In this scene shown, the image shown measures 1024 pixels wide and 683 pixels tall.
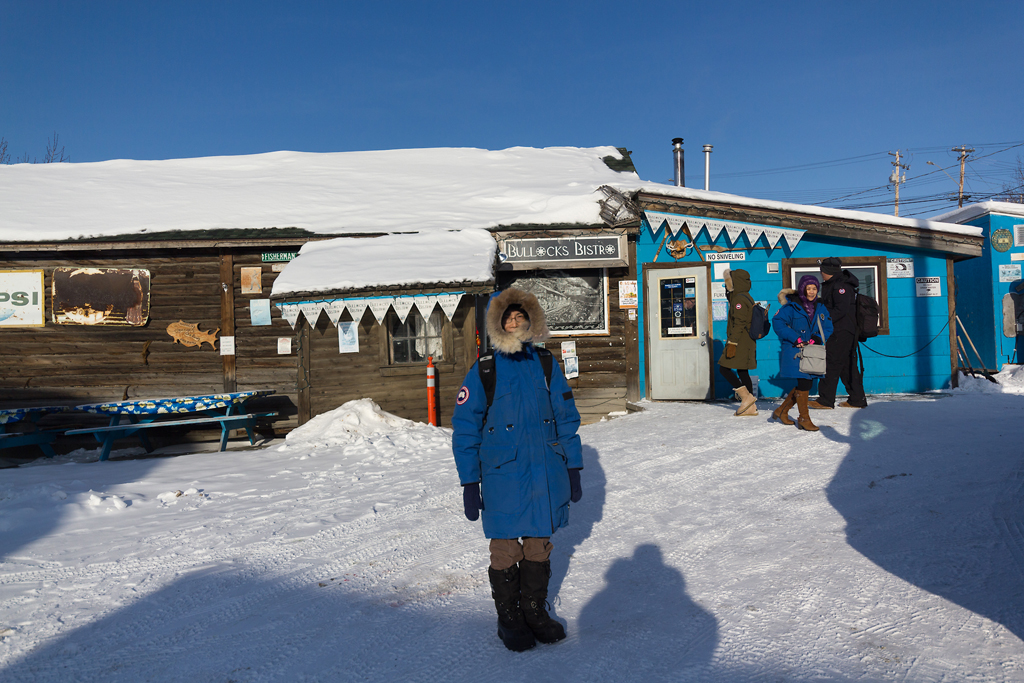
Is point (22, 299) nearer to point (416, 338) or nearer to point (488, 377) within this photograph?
point (416, 338)

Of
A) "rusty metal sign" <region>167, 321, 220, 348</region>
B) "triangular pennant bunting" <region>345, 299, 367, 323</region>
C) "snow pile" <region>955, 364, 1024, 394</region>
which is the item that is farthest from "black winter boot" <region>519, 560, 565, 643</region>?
"snow pile" <region>955, 364, 1024, 394</region>

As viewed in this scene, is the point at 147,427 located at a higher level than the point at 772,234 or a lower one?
lower

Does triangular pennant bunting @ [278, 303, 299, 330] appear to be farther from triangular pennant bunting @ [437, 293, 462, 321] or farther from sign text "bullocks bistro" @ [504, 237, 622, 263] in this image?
sign text "bullocks bistro" @ [504, 237, 622, 263]

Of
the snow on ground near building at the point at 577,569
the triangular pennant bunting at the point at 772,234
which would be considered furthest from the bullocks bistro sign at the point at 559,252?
the snow on ground near building at the point at 577,569

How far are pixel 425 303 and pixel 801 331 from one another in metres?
4.60

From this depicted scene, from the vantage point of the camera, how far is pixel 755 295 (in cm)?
1023

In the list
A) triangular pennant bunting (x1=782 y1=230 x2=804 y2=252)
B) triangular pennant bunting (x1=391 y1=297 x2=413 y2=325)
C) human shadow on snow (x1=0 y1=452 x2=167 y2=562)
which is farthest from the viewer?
triangular pennant bunting (x1=782 y1=230 x2=804 y2=252)

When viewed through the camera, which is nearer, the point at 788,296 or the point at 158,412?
the point at 788,296

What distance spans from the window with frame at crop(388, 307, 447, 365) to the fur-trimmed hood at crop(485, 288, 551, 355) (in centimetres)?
609

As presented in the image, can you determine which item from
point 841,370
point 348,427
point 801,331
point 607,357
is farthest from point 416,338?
point 841,370

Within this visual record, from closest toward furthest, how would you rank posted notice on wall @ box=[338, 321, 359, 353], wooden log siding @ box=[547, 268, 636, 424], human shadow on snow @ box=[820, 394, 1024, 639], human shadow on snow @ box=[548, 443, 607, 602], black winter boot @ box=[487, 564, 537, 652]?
black winter boot @ box=[487, 564, 537, 652]
human shadow on snow @ box=[820, 394, 1024, 639]
human shadow on snow @ box=[548, 443, 607, 602]
posted notice on wall @ box=[338, 321, 359, 353]
wooden log siding @ box=[547, 268, 636, 424]

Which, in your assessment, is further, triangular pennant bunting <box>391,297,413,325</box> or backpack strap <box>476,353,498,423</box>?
triangular pennant bunting <box>391,297,413,325</box>

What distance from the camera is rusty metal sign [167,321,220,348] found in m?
10.3

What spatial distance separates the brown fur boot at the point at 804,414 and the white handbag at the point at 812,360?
11.3 inches
